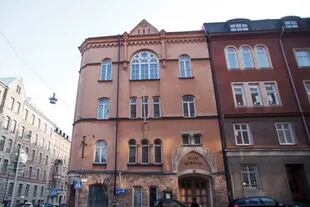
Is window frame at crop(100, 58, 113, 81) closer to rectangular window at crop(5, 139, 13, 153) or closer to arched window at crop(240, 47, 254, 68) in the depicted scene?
arched window at crop(240, 47, 254, 68)

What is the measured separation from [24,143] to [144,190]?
3581 cm

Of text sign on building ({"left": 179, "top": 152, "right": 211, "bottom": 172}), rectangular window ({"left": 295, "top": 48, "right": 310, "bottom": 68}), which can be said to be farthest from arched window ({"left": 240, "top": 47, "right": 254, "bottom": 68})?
text sign on building ({"left": 179, "top": 152, "right": 211, "bottom": 172})

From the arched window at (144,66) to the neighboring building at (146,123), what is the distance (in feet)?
0.30

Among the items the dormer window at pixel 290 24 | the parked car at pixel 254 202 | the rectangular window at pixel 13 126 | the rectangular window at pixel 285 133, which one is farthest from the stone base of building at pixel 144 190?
the rectangular window at pixel 13 126

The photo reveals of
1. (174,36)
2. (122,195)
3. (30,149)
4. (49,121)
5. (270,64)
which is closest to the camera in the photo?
(122,195)

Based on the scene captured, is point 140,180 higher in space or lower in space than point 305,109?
lower

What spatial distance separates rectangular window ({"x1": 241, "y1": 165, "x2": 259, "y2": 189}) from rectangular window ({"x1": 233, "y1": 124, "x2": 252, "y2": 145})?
1.88 m

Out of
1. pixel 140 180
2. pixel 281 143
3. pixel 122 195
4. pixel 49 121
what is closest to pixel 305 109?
pixel 281 143

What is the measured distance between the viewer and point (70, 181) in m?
17.3

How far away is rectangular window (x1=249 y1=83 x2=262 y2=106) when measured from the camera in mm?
19302

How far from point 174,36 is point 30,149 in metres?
38.6

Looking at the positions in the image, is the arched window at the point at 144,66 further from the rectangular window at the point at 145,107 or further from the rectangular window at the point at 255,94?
the rectangular window at the point at 255,94

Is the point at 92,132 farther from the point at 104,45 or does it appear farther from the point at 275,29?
the point at 275,29

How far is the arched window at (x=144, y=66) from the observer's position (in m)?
20.9
